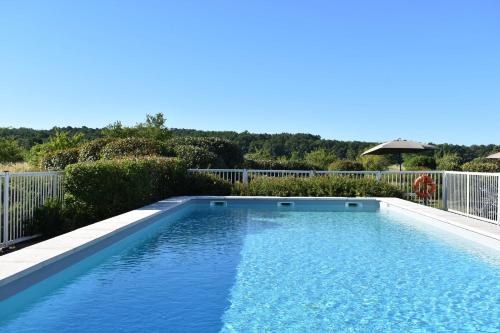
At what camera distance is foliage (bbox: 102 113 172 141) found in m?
28.6

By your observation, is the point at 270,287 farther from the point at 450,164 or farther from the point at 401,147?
the point at 450,164

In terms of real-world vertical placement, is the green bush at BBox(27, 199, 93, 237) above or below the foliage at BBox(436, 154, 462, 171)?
below

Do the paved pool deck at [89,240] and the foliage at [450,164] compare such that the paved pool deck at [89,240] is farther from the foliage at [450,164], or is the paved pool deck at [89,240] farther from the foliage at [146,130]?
the foliage at [146,130]

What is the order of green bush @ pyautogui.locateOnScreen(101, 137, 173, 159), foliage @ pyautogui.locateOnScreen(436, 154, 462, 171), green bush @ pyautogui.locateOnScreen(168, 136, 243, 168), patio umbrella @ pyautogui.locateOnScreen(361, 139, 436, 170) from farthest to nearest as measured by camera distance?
green bush @ pyautogui.locateOnScreen(168, 136, 243, 168)
foliage @ pyautogui.locateOnScreen(436, 154, 462, 171)
green bush @ pyautogui.locateOnScreen(101, 137, 173, 159)
patio umbrella @ pyautogui.locateOnScreen(361, 139, 436, 170)

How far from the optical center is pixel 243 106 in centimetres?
2473

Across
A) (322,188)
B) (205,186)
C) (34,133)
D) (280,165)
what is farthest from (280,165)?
(34,133)

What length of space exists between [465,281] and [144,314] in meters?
3.40

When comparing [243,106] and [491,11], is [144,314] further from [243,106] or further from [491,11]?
[243,106]

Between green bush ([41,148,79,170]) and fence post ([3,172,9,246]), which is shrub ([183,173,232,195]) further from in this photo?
fence post ([3,172,9,246])

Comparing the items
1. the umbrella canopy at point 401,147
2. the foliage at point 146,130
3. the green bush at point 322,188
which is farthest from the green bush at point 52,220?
the foliage at point 146,130

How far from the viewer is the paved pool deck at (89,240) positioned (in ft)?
13.5

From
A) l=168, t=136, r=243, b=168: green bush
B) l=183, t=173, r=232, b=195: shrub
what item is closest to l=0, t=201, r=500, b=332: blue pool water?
l=183, t=173, r=232, b=195: shrub

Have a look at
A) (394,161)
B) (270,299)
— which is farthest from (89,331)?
(394,161)

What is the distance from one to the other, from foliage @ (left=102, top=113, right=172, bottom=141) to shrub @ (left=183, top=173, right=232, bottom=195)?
14.3 metres
